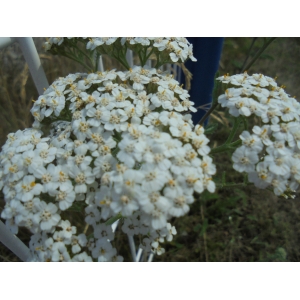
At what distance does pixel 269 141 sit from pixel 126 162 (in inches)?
20.7

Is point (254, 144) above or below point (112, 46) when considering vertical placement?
below

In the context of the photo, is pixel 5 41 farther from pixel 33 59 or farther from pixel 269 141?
pixel 269 141

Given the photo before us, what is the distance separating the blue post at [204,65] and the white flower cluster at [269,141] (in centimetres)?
81

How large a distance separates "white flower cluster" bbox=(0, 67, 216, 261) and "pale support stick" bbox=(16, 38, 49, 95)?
41 cm

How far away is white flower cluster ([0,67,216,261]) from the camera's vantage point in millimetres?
937

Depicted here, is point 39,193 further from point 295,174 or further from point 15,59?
point 15,59

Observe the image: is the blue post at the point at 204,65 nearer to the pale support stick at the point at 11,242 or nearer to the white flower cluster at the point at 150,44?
the white flower cluster at the point at 150,44

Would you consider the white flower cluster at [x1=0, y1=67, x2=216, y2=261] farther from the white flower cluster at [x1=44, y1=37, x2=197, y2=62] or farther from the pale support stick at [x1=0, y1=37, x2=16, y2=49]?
the pale support stick at [x1=0, y1=37, x2=16, y2=49]

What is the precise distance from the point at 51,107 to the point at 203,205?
161 cm

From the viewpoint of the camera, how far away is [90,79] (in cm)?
127

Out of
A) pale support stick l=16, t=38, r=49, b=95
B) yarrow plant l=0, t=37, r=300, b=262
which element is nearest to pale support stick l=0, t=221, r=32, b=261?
yarrow plant l=0, t=37, r=300, b=262

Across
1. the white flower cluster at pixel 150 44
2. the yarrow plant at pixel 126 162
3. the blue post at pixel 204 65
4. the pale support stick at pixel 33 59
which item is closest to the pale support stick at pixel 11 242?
the yarrow plant at pixel 126 162

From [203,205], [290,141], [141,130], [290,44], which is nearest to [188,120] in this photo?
[141,130]

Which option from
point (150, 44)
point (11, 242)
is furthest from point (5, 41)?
point (11, 242)
